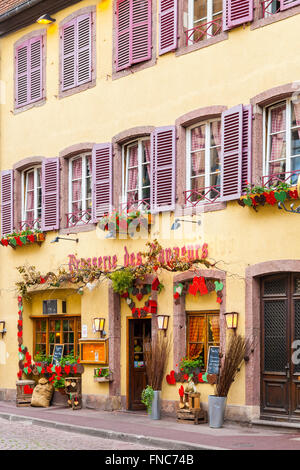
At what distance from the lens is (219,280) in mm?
16453

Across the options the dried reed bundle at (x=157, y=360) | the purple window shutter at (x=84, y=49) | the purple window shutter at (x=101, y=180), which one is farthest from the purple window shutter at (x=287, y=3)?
the dried reed bundle at (x=157, y=360)

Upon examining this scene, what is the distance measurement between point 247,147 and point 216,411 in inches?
185

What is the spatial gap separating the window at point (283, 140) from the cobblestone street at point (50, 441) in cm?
524

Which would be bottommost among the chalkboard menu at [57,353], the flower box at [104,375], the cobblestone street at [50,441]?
the cobblestone street at [50,441]

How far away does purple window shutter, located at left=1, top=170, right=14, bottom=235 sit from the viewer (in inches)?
857

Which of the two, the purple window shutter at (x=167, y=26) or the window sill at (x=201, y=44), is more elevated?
the purple window shutter at (x=167, y=26)

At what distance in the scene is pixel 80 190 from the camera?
20.1 m

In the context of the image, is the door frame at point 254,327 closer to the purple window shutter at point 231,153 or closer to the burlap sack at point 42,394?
the purple window shutter at point 231,153

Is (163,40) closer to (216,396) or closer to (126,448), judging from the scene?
(216,396)

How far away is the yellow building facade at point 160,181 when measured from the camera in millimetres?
15500

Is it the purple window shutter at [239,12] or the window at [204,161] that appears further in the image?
the window at [204,161]

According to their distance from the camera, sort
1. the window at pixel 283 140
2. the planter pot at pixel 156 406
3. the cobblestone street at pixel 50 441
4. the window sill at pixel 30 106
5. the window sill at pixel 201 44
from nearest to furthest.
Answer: the cobblestone street at pixel 50 441
the window at pixel 283 140
the window sill at pixel 201 44
the planter pot at pixel 156 406
the window sill at pixel 30 106

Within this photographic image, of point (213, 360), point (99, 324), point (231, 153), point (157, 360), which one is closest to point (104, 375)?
point (99, 324)
